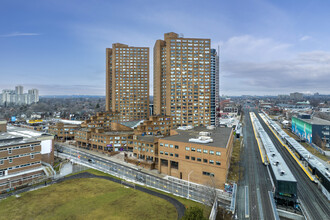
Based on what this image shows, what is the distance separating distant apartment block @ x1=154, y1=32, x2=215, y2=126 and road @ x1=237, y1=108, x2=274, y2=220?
42293 millimetres

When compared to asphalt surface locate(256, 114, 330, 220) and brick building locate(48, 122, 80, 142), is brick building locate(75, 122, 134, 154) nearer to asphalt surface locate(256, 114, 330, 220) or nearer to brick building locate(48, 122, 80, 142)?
brick building locate(48, 122, 80, 142)

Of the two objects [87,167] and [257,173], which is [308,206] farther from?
[87,167]

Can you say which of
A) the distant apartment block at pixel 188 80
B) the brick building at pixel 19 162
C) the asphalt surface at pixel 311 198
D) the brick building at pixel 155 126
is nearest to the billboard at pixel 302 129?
the asphalt surface at pixel 311 198

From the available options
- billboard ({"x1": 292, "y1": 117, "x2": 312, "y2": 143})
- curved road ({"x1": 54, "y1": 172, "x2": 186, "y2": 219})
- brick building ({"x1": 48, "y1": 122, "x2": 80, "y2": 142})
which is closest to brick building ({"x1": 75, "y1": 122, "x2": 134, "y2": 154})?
brick building ({"x1": 48, "y1": 122, "x2": 80, "y2": 142})

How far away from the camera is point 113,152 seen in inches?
3501

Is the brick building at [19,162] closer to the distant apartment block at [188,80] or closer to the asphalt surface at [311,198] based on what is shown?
the distant apartment block at [188,80]

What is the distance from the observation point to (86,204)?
4509 centimetres

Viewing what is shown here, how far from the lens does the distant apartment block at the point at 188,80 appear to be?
119 meters

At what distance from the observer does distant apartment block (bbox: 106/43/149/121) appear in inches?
5797

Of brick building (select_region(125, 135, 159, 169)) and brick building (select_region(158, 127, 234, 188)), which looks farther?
brick building (select_region(125, 135, 159, 169))

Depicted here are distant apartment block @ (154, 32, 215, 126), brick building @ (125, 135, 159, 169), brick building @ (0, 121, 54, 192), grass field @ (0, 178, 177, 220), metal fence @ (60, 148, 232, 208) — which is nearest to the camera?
grass field @ (0, 178, 177, 220)

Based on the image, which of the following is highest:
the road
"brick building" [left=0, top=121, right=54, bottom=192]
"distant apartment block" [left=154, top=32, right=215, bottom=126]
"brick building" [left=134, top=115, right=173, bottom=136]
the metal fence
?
"distant apartment block" [left=154, top=32, right=215, bottom=126]

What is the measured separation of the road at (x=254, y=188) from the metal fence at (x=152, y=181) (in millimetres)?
5200

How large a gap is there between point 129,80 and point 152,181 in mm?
102981
